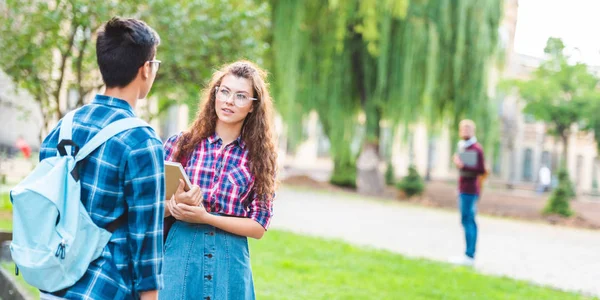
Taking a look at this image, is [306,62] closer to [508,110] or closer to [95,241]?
[95,241]

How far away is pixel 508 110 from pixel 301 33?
1369 inches

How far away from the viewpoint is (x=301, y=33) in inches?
858

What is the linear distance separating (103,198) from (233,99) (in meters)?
0.97

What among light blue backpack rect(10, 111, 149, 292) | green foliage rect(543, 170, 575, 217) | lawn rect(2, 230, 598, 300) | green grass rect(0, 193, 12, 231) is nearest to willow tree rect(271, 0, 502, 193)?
green foliage rect(543, 170, 575, 217)

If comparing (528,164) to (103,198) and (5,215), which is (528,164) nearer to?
(5,215)

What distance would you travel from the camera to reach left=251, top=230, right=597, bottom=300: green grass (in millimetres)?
7137

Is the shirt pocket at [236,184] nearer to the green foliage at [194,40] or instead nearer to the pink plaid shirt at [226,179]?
the pink plaid shirt at [226,179]

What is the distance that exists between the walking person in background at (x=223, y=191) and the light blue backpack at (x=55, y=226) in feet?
2.04

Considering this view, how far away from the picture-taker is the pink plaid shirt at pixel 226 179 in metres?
3.00

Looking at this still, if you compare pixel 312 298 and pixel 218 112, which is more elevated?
pixel 218 112

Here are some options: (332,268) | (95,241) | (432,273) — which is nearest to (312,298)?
(332,268)

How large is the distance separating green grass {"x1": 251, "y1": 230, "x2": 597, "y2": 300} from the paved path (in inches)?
41.4

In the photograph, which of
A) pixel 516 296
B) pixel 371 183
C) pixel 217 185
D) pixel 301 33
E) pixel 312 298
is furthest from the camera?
pixel 371 183

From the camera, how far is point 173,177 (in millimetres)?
2770
